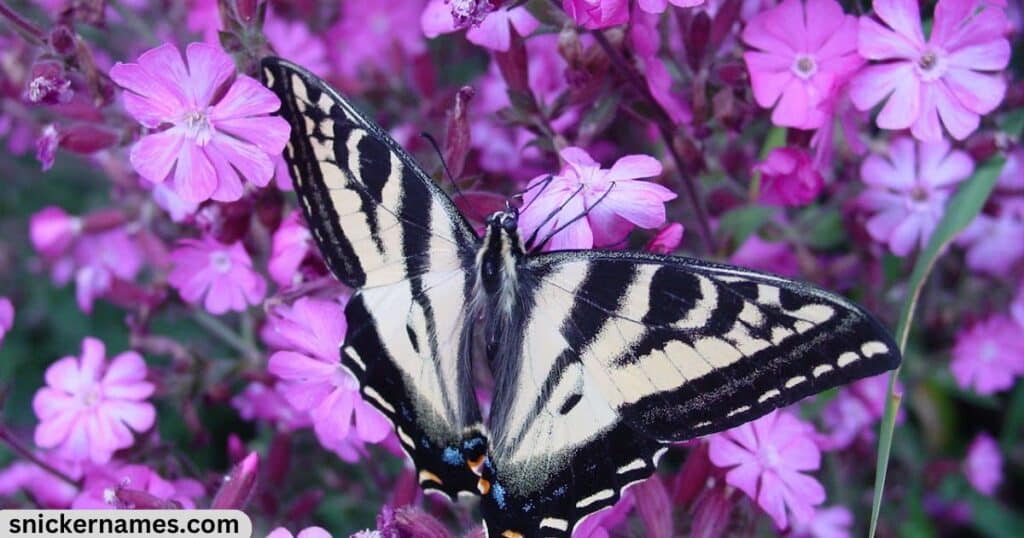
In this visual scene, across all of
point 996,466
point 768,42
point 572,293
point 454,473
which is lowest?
point 996,466

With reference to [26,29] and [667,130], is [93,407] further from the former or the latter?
[667,130]

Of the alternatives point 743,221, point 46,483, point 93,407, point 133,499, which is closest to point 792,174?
point 743,221

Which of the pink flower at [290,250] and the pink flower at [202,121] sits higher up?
the pink flower at [202,121]

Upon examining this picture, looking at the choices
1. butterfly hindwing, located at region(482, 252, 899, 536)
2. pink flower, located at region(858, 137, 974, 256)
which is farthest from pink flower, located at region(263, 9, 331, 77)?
pink flower, located at region(858, 137, 974, 256)

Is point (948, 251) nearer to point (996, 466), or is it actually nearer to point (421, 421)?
point (996, 466)

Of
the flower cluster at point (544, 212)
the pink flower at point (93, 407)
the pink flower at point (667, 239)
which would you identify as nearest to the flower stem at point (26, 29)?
the flower cluster at point (544, 212)

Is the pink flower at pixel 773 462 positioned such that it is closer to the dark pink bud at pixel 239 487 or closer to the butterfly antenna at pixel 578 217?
the butterfly antenna at pixel 578 217

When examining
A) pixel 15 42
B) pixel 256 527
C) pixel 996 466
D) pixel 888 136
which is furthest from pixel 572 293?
pixel 15 42
